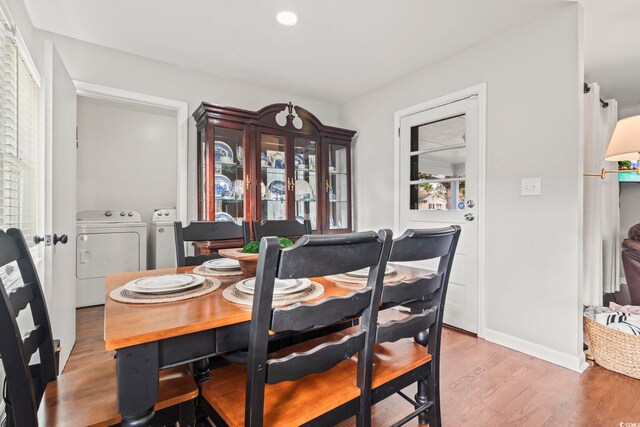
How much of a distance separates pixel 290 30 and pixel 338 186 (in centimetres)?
173

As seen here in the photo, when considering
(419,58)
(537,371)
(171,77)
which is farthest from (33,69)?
(537,371)

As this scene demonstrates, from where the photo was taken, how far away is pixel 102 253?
3.43m

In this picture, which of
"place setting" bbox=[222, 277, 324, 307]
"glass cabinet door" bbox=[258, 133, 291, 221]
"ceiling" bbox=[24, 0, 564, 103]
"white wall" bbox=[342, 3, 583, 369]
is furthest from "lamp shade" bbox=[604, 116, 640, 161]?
"glass cabinet door" bbox=[258, 133, 291, 221]

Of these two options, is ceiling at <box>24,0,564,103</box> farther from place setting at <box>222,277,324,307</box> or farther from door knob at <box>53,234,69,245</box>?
place setting at <box>222,277,324,307</box>

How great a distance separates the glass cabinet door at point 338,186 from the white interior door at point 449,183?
69 centimetres

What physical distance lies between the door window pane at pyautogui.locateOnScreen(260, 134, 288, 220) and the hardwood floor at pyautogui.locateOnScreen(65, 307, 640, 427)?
176 centimetres

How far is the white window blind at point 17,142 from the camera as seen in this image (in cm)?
148

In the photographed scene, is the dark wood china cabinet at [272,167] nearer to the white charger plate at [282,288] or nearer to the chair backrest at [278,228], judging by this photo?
the chair backrest at [278,228]

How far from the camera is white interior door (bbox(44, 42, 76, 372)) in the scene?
1.86 metres

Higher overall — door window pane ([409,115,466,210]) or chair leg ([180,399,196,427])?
door window pane ([409,115,466,210])

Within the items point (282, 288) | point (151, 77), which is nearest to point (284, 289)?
point (282, 288)

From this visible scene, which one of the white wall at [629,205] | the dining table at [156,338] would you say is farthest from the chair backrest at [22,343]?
the white wall at [629,205]

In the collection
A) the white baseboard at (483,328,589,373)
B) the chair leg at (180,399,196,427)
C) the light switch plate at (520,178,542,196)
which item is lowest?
the white baseboard at (483,328,589,373)

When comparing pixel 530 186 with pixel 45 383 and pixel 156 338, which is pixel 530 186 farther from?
pixel 45 383
